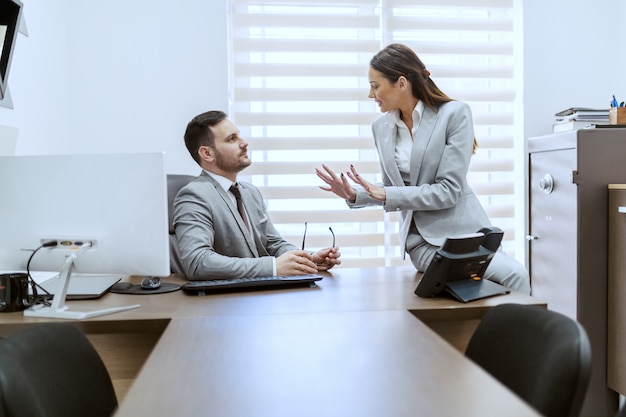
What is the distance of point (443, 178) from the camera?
2.23m

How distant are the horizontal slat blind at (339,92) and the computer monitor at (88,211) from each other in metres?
1.67

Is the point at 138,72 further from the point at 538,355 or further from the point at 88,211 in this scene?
the point at 538,355

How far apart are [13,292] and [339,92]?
7.14 ft

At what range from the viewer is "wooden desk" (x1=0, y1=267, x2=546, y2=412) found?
59.0 inches

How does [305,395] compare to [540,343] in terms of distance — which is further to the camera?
[540,343]

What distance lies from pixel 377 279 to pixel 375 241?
56.1 inches

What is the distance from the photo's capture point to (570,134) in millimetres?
2783

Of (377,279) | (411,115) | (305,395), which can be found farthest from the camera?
(411,115)

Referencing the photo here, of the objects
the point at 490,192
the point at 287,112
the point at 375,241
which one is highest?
the point at 287,112

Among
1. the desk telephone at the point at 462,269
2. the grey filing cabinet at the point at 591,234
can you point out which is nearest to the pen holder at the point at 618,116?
the grey filing cabinet at the point at 591,234

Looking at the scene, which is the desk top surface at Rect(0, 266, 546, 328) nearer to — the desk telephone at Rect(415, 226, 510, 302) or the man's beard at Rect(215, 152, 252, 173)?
the desk telephone at Rect(415, 226, 510, 302)

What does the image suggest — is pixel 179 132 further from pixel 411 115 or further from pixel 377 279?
pixel 377 279

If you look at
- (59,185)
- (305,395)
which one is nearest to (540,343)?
(305,395)

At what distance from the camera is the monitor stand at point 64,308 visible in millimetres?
1536
